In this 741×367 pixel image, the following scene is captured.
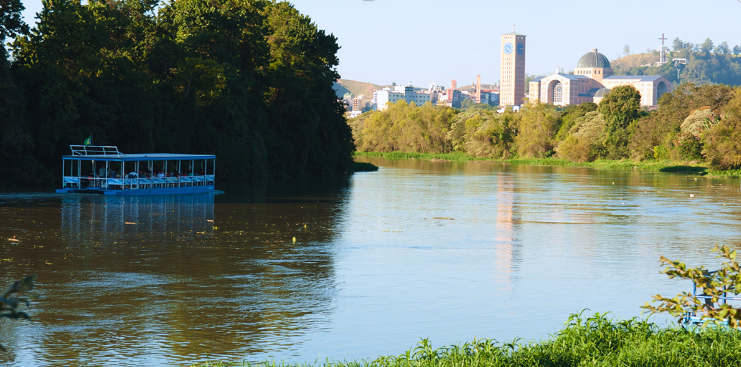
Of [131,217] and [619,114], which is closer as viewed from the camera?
[131,217]

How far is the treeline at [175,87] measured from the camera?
137 feet

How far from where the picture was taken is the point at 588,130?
10994 centimetres

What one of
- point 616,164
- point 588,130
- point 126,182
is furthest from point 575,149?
point 126,182

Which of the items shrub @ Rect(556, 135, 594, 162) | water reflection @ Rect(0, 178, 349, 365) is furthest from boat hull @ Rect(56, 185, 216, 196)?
shrub @ Rect(556, 135, 594, 162)

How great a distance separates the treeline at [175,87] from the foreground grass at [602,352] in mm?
35045

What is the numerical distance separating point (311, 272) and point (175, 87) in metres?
36.6

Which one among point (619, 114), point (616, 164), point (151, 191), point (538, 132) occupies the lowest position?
point (151, 191)

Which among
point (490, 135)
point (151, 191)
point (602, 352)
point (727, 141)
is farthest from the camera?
point (490, 135)

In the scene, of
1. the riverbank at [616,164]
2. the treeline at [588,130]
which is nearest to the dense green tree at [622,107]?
the treeline at [588,130]

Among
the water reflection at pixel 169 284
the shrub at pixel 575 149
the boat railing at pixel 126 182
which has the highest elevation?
the shrub at pixel 575 149

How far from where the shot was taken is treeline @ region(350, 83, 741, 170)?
86.2 m

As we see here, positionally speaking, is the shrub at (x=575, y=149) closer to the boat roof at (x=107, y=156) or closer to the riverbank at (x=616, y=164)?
the riverbank at (x=616, y=164)

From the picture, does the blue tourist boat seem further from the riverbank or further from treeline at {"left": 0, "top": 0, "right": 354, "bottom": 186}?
the riverbank

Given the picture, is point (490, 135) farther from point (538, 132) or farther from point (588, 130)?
Result: point (588, 130)
